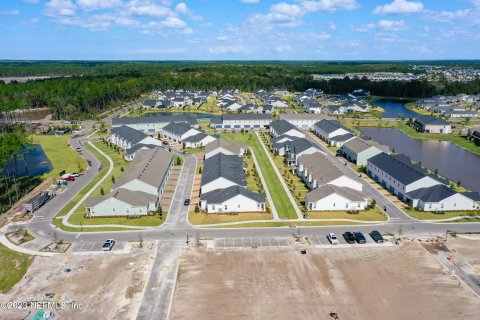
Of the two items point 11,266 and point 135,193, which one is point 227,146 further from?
point 11,266

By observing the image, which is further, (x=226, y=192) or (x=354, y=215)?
(x=226, y=192)

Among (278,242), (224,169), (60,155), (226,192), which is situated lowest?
(278,242)

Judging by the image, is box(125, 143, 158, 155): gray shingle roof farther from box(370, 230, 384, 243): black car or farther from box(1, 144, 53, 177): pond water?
box(370, 230, 384, 243): black car

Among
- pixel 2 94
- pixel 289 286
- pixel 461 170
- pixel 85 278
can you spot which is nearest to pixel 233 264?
pixel 289 286

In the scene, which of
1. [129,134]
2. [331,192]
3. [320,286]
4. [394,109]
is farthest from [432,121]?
[320,286]

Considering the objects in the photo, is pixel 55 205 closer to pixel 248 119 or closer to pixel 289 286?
pixel 289 286

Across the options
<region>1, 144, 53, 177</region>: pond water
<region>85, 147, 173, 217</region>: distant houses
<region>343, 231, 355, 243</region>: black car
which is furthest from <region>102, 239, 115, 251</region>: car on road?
<region>1, 144, 53, 177</region>: pond water

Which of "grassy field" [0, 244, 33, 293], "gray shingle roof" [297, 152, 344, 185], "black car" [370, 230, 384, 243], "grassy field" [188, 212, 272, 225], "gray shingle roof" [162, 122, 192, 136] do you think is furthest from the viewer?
"gray shingle roof" [162, 122, 192, 136]
